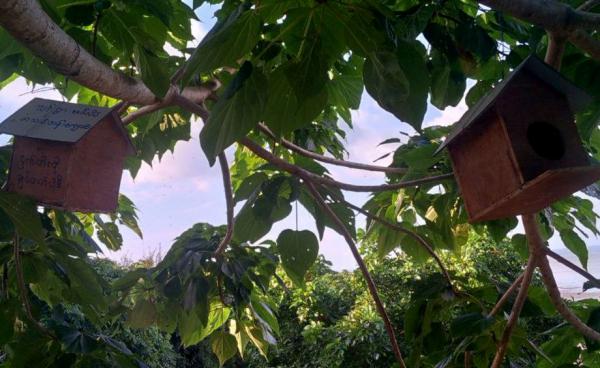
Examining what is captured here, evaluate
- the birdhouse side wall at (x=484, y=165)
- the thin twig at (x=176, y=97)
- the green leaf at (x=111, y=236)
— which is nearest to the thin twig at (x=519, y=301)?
the birdhouse side wall at (x=484, y=165)

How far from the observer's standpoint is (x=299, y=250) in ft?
3.58

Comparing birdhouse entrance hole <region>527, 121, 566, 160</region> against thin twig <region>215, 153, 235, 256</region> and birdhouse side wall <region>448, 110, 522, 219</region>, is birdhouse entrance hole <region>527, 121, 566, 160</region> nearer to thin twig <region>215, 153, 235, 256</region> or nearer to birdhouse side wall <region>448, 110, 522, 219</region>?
birdhouse side wall <region>448, 110, 522, 219</region>

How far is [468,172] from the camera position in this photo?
0.83 m

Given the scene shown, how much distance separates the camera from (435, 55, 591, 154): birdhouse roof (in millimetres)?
714

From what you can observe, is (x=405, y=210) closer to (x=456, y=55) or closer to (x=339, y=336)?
(x=456, y=55)

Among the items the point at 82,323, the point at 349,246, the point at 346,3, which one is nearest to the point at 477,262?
the point at 82,323

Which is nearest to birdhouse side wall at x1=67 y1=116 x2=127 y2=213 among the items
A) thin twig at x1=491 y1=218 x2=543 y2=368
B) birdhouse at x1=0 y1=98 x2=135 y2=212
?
birdhouse at x1=0 y1=98 x2=135 y2=212

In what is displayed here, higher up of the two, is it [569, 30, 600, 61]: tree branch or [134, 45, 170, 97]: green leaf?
[134, 45, 170, 97]: green leaf

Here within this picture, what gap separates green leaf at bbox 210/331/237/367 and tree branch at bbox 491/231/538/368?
858mm

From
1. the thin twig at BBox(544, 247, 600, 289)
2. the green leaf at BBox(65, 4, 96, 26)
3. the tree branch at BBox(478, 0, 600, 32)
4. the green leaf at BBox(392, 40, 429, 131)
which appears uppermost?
the green leaf at BBox(65, 4, 96, 26)

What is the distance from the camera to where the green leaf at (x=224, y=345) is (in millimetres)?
1594

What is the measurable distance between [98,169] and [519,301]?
84 centimetres

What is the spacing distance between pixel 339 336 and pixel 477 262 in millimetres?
1394

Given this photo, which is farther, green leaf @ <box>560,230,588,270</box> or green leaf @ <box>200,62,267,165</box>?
green leaf @ <box>560,230,588,270</box>
